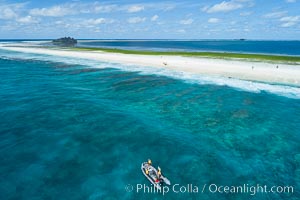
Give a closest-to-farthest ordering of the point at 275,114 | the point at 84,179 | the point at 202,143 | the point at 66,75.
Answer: the point at 84,179 < the point at 202,143 < the point at 275,114 < the point at 66,75

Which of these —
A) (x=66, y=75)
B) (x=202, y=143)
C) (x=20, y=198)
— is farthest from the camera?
(x=66, y=75)

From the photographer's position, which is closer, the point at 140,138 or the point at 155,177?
the point at 155,177

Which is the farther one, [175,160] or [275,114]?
[275,114]

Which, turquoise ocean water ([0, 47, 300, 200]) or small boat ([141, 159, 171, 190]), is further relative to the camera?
turquoise ocean water ([0, 47, 300, 200])

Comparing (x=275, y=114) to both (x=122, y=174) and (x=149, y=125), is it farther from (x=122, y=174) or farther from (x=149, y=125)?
(x=122, y=174)

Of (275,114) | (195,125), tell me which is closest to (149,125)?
(195,125)

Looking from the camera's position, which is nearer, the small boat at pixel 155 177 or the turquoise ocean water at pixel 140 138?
the small boat at pixel 155 177

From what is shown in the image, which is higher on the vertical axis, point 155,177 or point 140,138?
point 155,177

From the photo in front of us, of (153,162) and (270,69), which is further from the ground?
(270,69)
